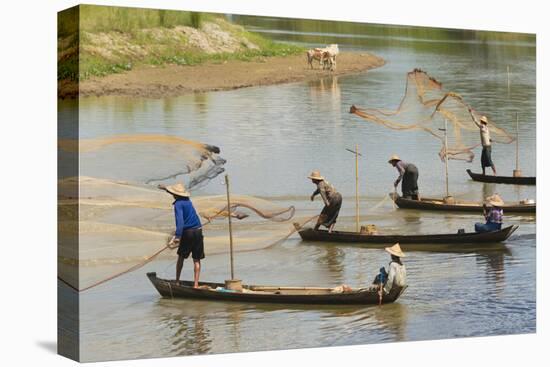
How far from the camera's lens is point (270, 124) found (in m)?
14.3

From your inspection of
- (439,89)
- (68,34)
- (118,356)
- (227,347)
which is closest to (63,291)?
(118,356)

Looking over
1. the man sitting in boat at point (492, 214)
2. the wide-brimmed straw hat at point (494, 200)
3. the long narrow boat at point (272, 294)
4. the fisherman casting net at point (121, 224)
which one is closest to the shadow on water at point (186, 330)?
the long narrow boat at point (272, 294)

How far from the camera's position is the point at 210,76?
14.1 metres

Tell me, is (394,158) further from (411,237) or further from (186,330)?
(186,330)

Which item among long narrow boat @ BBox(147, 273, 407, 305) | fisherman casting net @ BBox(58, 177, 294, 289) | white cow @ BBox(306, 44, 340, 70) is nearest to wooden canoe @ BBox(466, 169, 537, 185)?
long narrow boat @ BBox(147, 273, 407, 305)

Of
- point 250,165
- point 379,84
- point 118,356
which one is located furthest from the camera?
point 379,84

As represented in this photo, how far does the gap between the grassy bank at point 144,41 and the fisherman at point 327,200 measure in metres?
1.46

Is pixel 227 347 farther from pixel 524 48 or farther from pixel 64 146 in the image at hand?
pixel 524 48

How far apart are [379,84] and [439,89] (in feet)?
2.63

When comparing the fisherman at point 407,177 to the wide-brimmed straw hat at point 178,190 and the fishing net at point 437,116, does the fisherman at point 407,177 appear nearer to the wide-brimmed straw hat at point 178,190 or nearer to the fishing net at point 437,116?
the fishing net at point 437,116

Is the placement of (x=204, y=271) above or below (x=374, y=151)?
below

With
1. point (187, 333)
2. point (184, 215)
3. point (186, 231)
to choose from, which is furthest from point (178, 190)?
point (187, 333)

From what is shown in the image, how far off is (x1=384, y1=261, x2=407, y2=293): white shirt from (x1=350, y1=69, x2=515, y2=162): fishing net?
5.83 feet

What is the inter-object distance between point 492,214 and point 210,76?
384cm
